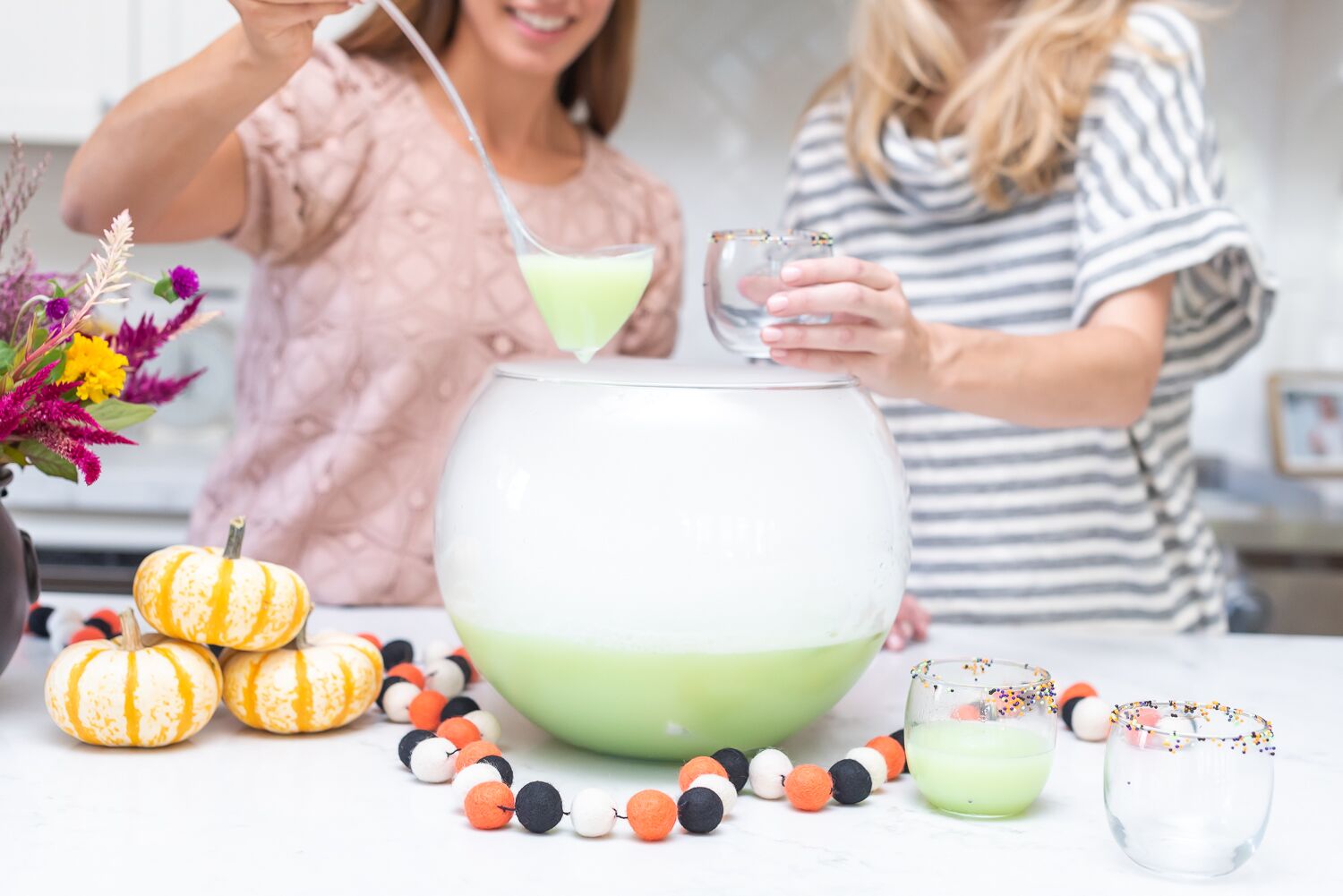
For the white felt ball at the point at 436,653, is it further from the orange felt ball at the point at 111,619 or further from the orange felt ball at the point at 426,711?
the orange felt ball at the point at 111,619

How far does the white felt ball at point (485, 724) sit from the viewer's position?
91 cm

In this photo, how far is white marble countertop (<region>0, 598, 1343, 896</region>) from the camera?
0.69 m

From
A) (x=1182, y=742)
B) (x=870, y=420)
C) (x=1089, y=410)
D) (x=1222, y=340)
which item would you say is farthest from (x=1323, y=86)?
(x=1182, y=742)

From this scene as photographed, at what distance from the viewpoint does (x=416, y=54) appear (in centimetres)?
169

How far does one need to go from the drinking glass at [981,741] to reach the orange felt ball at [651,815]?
159 mm

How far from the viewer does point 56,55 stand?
266 cm

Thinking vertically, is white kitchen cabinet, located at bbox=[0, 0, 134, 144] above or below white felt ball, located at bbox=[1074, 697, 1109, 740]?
above

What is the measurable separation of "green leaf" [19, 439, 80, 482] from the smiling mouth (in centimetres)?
85

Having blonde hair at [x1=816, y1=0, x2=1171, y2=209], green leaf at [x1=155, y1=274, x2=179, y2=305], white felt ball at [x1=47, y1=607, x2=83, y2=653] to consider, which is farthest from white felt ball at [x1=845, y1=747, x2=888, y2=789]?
blonde hair at [x1=816, y1=0, x2=1171, y2=209]

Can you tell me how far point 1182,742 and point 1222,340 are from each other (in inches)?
40.3

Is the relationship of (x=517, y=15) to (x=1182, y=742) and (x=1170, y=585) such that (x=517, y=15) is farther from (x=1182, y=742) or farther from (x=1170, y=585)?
(x=1182, y=742)

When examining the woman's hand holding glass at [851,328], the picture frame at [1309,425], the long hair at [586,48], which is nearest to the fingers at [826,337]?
the woman's hand holding glass at [851,328]

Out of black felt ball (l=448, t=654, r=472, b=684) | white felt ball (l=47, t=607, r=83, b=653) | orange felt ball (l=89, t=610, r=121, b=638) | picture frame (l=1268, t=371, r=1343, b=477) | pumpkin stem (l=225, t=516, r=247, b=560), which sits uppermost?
pumpkin stem (l=225, t=516, r=247, b=560)

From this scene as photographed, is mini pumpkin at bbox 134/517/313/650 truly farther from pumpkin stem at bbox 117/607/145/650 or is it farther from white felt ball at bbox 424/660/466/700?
white felt ball at bbox 424/660/466/700
